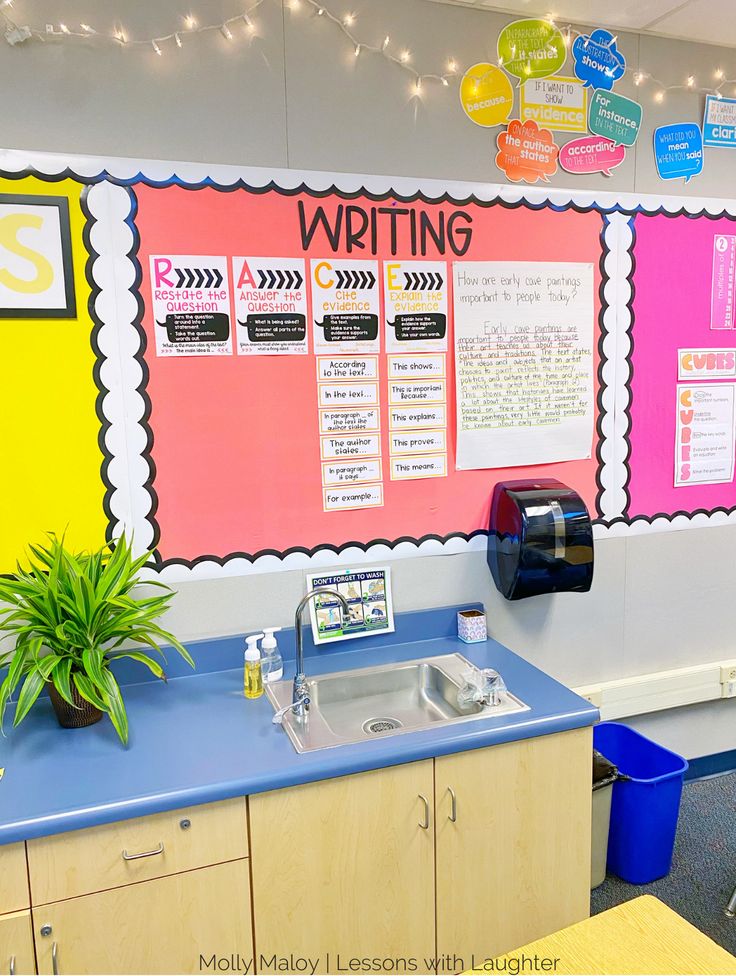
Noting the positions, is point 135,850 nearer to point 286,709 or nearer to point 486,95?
point 286,709

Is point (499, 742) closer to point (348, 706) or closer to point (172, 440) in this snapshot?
point (348, 706)

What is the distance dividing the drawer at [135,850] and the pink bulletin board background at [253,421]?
0.74 metres

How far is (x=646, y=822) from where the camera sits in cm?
228

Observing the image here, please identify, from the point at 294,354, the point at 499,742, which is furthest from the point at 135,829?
the point at 294,354

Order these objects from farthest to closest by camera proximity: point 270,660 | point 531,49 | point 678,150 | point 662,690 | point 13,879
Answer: point 662,690
point 678,150
point 531,49
point 270,660
point 13,879

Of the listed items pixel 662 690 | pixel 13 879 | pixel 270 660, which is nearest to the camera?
pixel 13 879

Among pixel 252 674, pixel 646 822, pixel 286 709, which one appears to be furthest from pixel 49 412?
pixel 646 822

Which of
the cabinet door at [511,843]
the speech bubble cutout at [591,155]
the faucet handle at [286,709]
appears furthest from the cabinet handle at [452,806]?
the speech bubble cutout at [591,155]

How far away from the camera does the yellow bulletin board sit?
1837mm

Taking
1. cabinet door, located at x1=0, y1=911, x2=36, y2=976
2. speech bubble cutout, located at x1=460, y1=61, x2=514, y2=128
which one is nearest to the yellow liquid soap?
cabinet door, located at x1=0, y1=911, x2=36, y2=976

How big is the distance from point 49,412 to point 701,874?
2.46 meters

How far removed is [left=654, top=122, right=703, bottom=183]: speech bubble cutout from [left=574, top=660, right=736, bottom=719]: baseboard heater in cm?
179

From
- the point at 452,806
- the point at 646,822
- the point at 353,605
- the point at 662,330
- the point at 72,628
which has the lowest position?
the point at 646,822

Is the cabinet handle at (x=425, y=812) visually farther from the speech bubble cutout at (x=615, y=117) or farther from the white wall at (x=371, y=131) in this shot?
the speech bubble cutout at (x=615, y=117)
